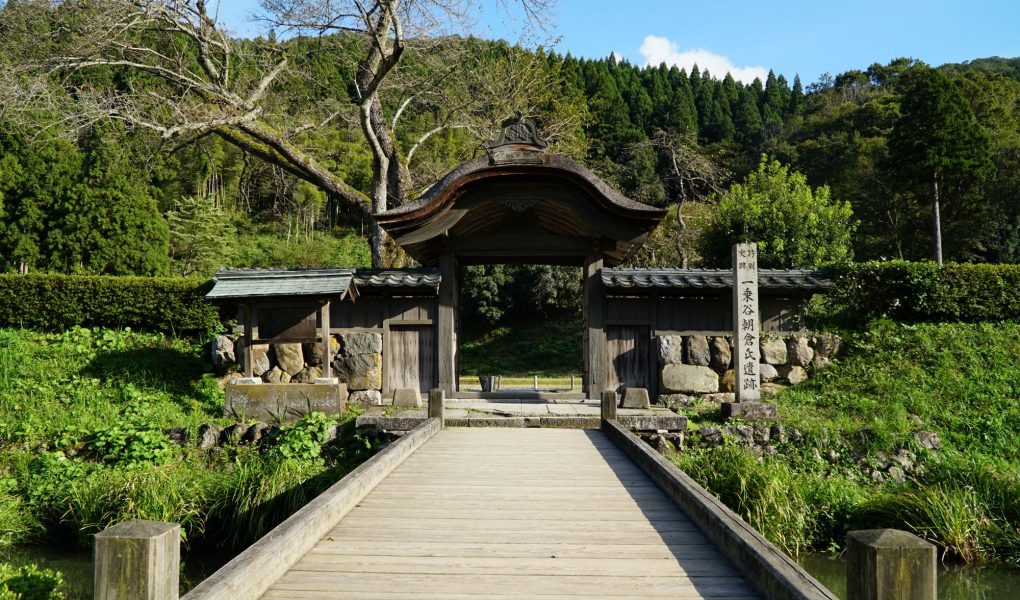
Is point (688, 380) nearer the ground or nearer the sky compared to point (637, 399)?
nearer the sky

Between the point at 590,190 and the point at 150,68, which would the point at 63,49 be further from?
the point at 590,190

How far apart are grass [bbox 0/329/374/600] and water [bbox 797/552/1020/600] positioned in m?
5.57

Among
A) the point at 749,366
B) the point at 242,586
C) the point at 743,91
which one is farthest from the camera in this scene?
the point at 743,91

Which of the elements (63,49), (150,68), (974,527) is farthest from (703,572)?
(63,49)

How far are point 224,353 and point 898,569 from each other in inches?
491

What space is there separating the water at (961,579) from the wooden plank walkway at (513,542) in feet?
7.09

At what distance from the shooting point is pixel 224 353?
42.4ft

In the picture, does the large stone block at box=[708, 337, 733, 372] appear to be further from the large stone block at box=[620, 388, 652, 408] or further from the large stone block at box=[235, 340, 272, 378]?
the large stone block at box=[235, 340, 272, 378]

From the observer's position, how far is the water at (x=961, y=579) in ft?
20.6

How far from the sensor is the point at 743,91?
189 ft

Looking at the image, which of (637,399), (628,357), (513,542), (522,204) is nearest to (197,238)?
(522,204)

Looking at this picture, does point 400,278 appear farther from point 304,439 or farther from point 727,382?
point 727,382

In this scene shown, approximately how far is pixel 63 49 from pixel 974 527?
64.0 feet

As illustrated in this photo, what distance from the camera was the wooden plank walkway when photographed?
3.58 m
